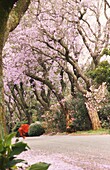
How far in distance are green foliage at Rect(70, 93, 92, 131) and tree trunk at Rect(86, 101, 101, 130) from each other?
818 mm

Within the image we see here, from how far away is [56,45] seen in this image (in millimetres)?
19562

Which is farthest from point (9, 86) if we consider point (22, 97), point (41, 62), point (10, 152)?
point (10, 152)

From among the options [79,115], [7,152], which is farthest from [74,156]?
[79,115]

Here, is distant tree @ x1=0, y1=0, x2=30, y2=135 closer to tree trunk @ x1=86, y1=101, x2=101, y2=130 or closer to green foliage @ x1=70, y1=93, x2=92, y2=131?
tree trunk @ x1=86, y1=101, x2=101, y2=130

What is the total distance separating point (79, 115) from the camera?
2056cm

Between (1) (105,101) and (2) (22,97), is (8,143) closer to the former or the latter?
(1) (105,101)

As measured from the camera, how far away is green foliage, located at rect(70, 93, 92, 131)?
2020 centimetres

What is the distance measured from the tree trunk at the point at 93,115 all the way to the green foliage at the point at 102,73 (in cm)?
131

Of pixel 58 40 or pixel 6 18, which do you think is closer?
pixel 6 18

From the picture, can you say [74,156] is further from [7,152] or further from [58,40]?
[58,40]

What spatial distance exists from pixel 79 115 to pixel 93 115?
154 centimetres

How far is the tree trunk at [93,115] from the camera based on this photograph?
1888 centimetres

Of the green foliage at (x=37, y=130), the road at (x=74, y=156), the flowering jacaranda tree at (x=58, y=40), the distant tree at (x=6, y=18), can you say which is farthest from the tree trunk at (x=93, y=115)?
the distant tree at (x=6, y=18)

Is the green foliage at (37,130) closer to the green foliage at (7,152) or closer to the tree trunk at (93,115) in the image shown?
the tree trunk at (93,115)
